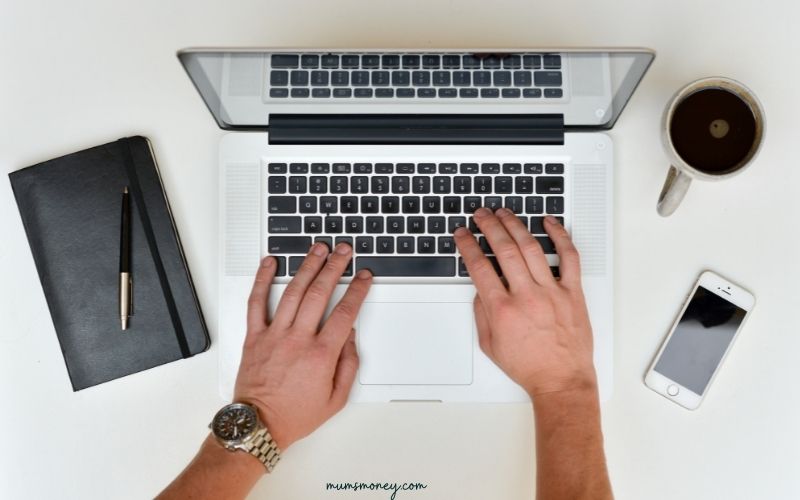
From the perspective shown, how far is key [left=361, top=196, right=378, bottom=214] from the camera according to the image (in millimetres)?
781

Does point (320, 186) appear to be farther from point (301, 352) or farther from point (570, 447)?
point (570, 447)

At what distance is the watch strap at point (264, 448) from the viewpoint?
29.3 inches

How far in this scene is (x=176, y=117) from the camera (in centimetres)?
82

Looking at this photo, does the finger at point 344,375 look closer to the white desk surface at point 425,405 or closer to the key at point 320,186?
the white desk surface at point 425,405

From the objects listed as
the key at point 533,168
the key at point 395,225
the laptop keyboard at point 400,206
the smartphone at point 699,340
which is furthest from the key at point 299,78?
the smartphone at point 699,340

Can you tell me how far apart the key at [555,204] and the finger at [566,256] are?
23mm

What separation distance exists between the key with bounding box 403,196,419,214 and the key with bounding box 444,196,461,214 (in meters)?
0.04

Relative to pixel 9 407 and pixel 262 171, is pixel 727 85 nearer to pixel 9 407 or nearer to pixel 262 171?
pixel 262 171

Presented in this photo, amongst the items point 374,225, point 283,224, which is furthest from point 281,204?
point 374,225

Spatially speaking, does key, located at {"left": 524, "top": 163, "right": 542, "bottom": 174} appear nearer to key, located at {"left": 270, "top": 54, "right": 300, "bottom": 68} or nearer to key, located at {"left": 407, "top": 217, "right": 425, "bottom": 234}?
key, located at {"left": 407, "top": 217, "right": 425, "bottom": 234}

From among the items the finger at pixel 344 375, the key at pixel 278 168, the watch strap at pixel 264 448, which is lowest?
the watch strap at pixel 264 448

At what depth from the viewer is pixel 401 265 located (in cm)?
78

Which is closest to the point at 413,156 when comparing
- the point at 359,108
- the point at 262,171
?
the point at 359,108

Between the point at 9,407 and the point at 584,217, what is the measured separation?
32.7 inches
